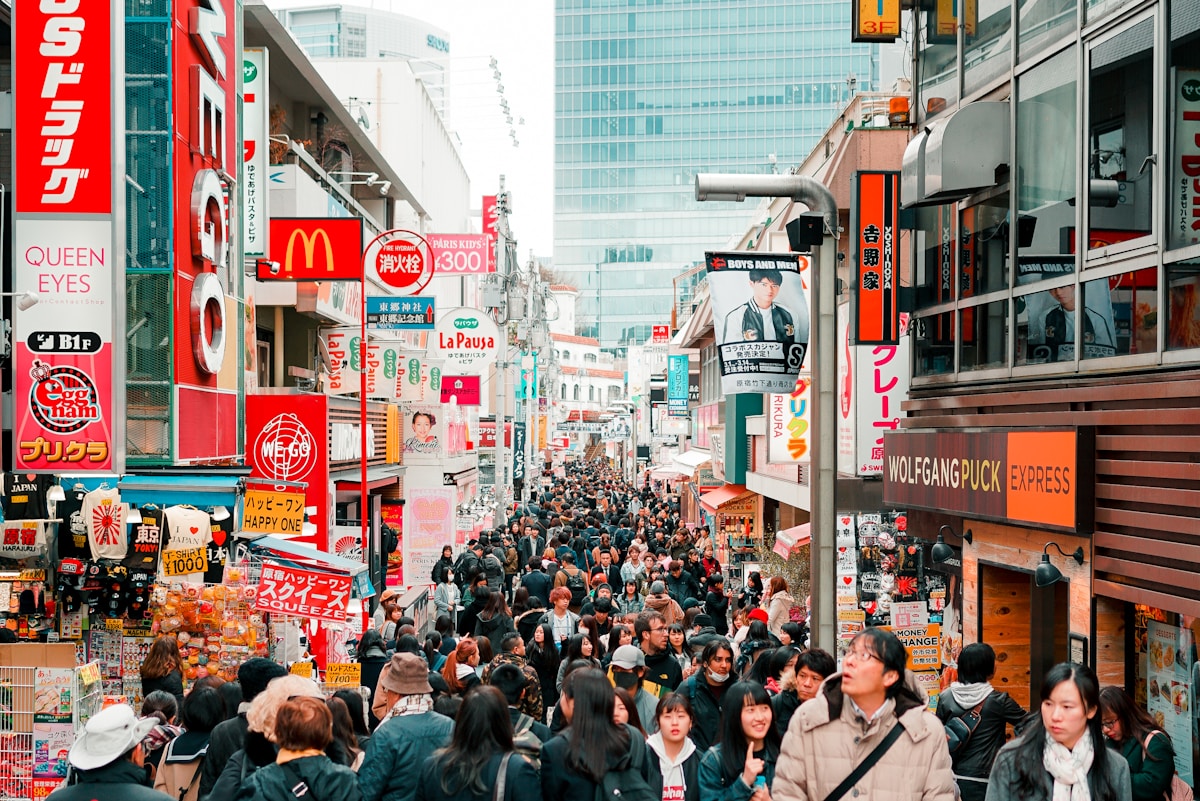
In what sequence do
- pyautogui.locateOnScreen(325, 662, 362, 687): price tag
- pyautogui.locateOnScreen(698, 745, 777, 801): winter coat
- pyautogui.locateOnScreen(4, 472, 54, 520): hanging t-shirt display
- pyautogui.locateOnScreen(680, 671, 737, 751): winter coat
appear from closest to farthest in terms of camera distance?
pyautogui.locateOnScreen(698, 745, 777, 801): winter coat
pyautogui.locateOnScreen(680, 671, 737, 751): winter coat
pyautogui.locateOnScreen(325, 662, 362, 687): price tag
pyautogui.locateOnScreen(4, 472, 54, 520): hanging t-shirt display

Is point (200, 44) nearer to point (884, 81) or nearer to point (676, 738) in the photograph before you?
point (676, 738)

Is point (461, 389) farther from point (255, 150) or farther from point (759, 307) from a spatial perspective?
point (759, 307)

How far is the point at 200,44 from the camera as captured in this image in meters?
14.2

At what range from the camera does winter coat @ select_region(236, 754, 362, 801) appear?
5.76 metres

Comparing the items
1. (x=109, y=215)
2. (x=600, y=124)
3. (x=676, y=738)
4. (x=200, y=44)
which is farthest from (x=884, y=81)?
(x=600, y=124)

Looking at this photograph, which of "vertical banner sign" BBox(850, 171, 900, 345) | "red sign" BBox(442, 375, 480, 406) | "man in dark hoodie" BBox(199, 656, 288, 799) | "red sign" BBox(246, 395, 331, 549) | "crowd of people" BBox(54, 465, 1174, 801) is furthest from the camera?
"red sign" BBox(442, 375, 480, 406)

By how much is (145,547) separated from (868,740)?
8.47 metres

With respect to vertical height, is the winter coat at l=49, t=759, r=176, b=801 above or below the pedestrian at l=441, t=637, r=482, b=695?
above

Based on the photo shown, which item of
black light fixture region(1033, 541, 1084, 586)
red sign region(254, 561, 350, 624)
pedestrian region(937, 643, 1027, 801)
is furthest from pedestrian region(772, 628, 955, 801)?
red sign region(254, 561, 350, 624)

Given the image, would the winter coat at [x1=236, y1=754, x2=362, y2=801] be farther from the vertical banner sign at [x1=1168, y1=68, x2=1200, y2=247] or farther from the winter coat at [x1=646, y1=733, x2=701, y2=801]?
the vertical banner sign at [x1=1168, y1=68, x2=1200, y2=247]

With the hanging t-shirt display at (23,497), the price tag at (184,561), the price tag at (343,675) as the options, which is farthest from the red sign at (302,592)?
the hanging t-shirt display at (23,497)

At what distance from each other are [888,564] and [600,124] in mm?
137717

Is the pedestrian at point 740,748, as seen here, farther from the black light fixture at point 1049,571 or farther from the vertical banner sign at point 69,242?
the vertical banner sign at point 69,242

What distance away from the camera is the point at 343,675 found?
11.2 metres
